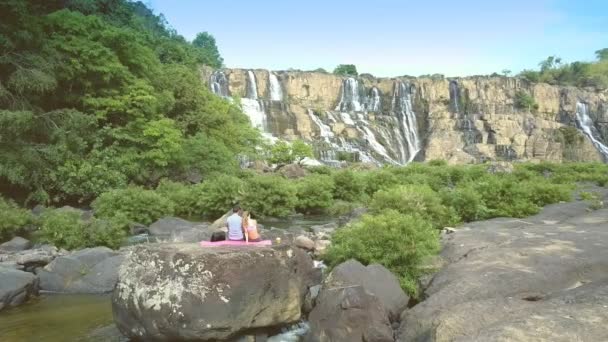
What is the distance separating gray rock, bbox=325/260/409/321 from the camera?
31.3ft

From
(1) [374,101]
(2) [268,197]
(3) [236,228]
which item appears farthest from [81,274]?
(1) [374,101]

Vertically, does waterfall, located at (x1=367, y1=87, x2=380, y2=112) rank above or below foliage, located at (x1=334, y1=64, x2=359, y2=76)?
below

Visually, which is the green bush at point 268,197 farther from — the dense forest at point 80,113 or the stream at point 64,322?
the stream at point 64,322

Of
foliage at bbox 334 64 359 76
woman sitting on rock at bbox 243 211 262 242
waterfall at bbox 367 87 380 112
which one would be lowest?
woman sitting on rock at bbox 243 211 262 242

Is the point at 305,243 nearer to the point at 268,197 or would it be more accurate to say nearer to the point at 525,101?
the point at 268,197

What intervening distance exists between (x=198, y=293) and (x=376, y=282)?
11.4 feet

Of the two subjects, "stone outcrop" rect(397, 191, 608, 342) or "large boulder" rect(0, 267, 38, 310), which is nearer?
A: "stone outcrop" rect(397, 191, 608, 342)

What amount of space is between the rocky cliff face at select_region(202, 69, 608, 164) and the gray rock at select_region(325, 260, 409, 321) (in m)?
41.9

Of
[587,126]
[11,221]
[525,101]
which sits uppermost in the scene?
[525,101]

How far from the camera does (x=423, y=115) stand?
6481cm

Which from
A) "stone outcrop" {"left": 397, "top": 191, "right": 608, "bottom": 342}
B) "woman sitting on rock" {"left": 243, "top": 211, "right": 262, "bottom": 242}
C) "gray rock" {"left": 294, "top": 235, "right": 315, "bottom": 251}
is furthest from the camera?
"gray rock" {"left": 294, "top": 235, "right": 315, "bottom": 251}

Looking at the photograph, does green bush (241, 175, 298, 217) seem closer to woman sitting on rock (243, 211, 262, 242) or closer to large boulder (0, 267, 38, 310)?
large boulder (0, 267, 38, 310)

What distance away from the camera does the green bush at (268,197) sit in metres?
23.2

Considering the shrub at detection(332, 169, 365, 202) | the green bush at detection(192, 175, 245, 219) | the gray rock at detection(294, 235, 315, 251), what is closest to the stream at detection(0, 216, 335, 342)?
the gray rock at detection(294, 235, 315, 251)
